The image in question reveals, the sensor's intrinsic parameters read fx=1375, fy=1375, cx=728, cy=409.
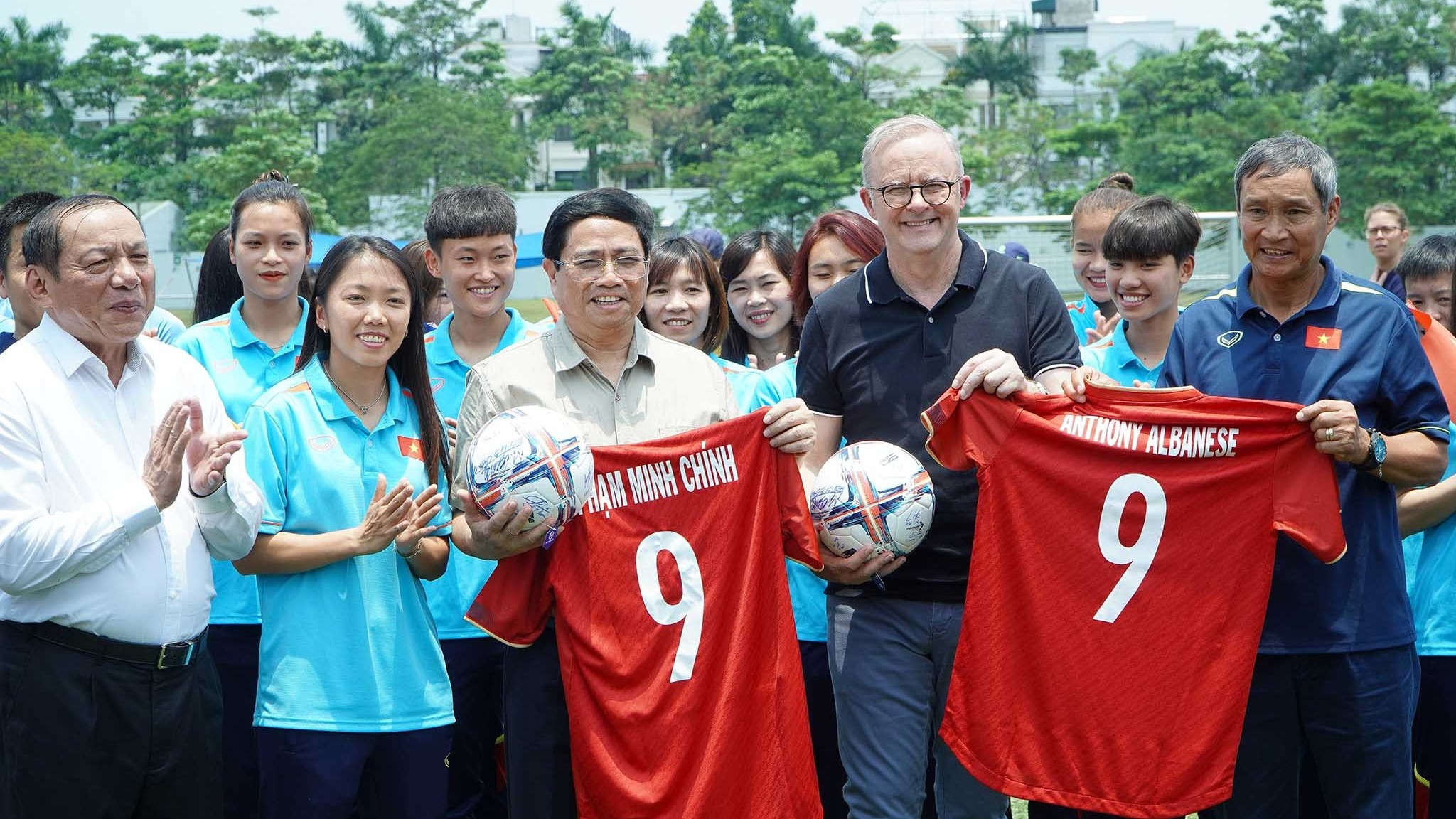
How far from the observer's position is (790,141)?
2500 inches

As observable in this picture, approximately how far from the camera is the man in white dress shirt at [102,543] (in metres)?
4.11

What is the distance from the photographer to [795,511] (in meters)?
4.49

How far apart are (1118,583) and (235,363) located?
12.2 ft

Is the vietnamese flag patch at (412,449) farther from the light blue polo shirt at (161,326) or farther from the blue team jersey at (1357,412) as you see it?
the blue team jersey at (1357,412)

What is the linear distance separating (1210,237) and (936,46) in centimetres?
9068

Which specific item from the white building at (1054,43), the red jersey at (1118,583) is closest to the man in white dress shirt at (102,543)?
the red jersey at (1118,583)

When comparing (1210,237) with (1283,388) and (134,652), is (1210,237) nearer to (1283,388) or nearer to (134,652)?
(1283,388)

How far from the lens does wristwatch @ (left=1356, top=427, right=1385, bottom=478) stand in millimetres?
4203

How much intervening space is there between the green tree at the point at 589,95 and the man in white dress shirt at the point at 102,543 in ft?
235

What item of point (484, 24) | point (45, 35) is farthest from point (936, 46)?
point (45, 35)

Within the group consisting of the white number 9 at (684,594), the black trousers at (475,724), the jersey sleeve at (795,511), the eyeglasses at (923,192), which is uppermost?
the eyeglasses at (923,192)

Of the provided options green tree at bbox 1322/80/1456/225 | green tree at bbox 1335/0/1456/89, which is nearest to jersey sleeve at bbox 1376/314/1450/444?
green tree at bbox 1322/80/1456/225

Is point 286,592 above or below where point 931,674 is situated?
above

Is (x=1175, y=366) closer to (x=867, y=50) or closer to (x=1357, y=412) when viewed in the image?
(x=1357, y=412)
